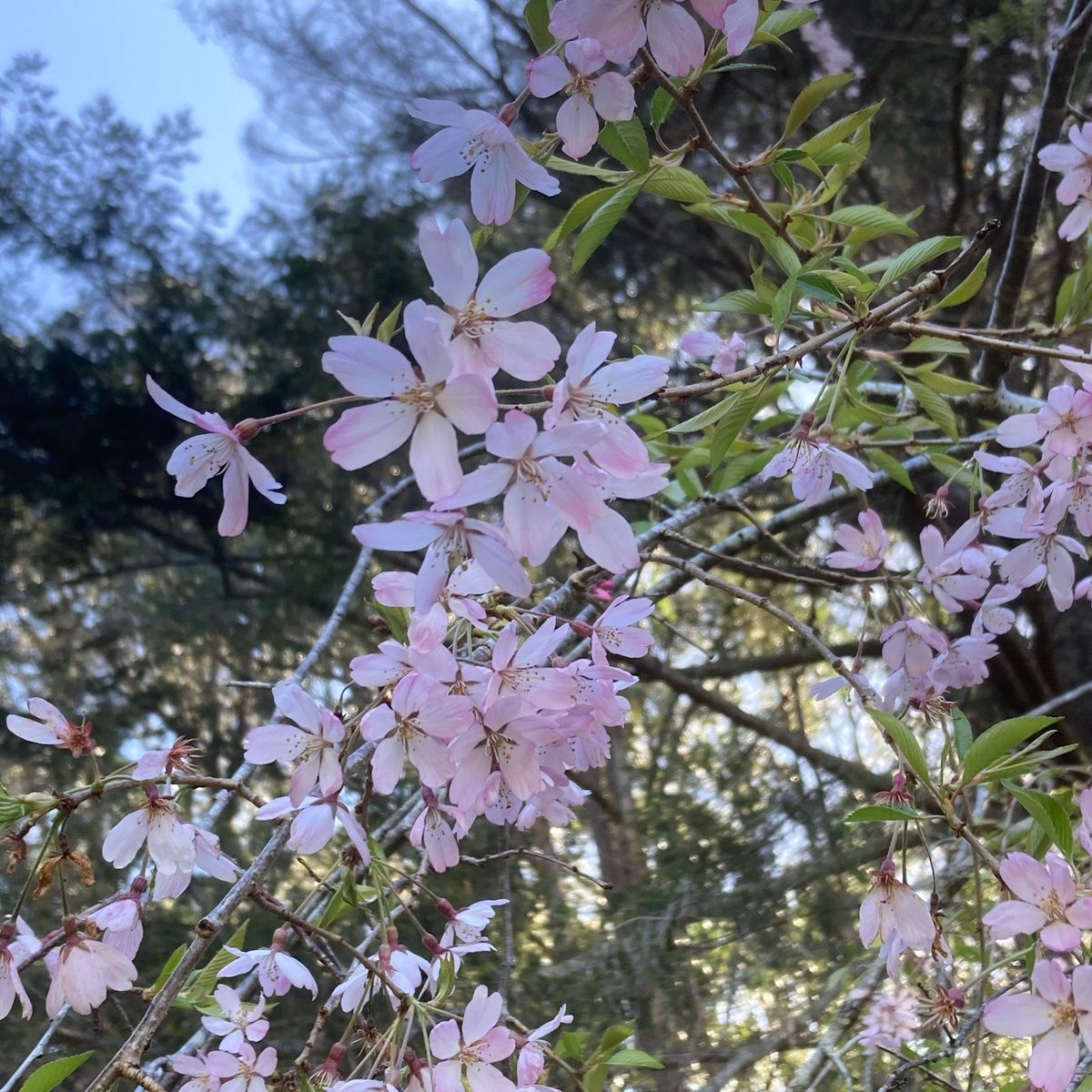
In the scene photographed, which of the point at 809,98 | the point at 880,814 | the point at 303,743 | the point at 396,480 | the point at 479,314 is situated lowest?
the point at 880,814

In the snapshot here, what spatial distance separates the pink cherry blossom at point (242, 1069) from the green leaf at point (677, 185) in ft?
2.00

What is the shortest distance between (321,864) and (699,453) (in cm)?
93

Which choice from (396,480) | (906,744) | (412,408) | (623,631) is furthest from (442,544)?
(396,480)

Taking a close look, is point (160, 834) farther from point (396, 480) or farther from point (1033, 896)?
point (396, 480)

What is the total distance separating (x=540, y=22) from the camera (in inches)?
18.8

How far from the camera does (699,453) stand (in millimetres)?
886

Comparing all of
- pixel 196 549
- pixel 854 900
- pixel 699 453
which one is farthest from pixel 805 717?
pixel 196 549

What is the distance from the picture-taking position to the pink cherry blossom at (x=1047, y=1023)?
429mm

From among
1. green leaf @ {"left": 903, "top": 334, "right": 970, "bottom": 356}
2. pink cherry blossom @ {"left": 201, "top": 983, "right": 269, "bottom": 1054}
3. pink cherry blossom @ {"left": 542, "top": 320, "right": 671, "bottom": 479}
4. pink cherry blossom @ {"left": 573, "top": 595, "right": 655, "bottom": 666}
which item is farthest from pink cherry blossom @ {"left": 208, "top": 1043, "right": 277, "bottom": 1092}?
green leaf @ {"left": 903, "top": 334, "right": 970, "bottom": 356}

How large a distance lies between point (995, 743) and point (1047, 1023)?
0.14 meters

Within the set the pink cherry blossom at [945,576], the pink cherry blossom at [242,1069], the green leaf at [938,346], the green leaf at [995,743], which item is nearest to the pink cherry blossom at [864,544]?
the pink cherry blossom at [945,576]

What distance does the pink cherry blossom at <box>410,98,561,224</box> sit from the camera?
43 centimetres

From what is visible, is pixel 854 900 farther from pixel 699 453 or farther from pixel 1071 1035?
pixel 1071 1035

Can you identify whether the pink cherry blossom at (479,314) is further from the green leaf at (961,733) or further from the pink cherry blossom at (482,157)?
the green leaf at (961,733)
